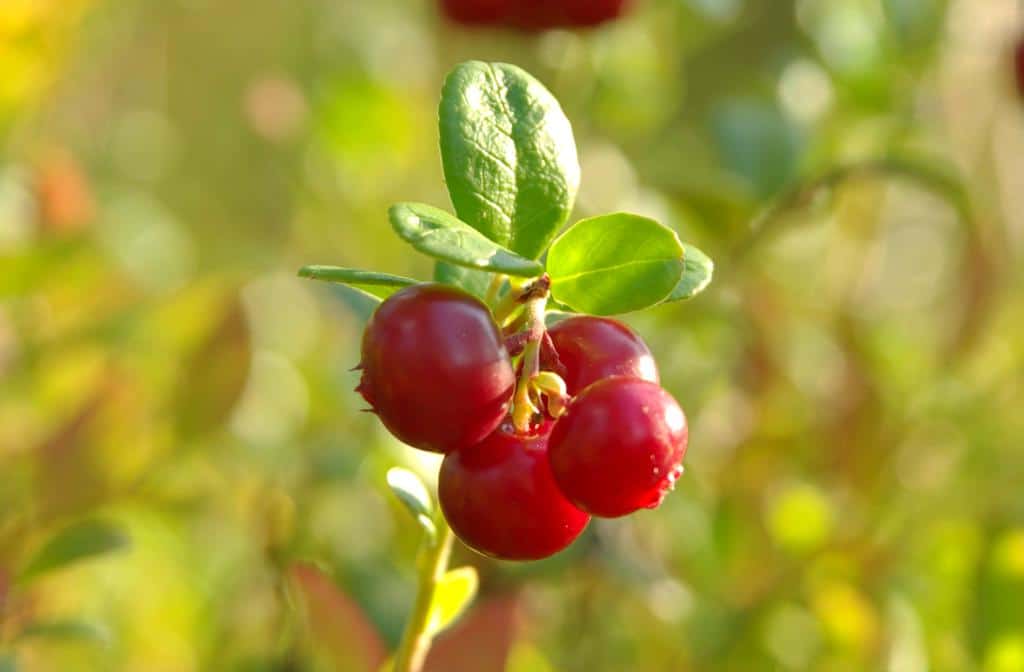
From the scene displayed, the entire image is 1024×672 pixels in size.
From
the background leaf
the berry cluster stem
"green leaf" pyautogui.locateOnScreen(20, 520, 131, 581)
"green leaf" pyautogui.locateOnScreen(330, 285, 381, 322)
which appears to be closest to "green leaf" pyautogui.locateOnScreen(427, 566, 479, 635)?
the berry cluster stem

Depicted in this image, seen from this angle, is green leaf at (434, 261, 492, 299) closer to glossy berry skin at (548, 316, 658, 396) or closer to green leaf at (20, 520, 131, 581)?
glossy berry skin at (548, 316, 658, 396)

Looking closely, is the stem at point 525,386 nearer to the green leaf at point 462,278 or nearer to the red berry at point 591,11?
the green leaf at point 462,278

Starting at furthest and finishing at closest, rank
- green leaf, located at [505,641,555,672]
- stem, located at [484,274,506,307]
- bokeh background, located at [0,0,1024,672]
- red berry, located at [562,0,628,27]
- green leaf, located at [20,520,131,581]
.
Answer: red berry, located at [562,0,628,27] → bokeh background, located at [0,0,1024,672] → green leaf, located at [505,641,555,672] → green leaf, located at [20,520,131,581] → stem, located at [484,274,506,307]

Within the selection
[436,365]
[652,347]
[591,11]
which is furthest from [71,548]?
[591,11]

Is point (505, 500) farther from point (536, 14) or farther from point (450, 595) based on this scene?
point (536, 14)

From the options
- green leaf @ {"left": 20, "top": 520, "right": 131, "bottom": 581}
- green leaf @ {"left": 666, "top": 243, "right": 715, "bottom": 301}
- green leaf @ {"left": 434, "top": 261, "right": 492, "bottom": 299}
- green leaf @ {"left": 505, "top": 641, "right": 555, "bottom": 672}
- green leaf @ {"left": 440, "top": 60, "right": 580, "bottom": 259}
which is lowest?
green leaf @ {"left": 505, "top": 641, "right": 555, "bottom": 672}

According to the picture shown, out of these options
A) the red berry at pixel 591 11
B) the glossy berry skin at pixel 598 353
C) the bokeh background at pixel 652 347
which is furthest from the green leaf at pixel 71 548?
the red berry at pixel 591 11

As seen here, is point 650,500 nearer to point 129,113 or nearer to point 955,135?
point 955,135

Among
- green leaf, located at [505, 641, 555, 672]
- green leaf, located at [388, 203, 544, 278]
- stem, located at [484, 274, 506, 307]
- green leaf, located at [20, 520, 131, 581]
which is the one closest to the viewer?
green leaf, located at [388, 203, 544, 278]

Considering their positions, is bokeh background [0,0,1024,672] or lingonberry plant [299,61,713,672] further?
bokeh background [0,0,1024,672]
